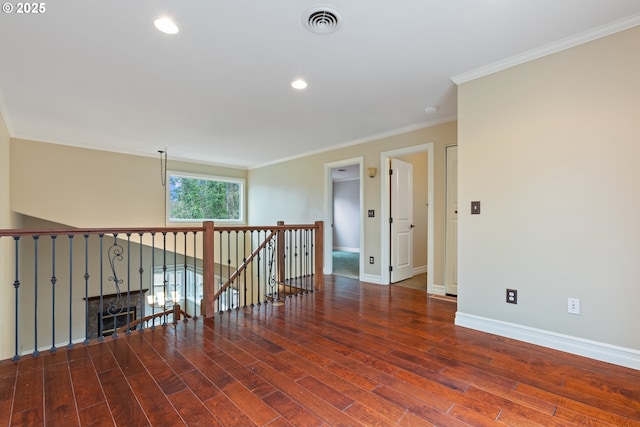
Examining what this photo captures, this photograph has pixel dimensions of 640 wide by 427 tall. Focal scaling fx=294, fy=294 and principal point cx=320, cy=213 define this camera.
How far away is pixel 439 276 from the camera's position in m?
4.00

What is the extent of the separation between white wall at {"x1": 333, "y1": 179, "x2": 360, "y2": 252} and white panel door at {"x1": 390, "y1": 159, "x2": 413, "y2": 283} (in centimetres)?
448

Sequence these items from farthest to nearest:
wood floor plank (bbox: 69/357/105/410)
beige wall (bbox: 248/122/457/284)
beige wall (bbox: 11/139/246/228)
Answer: beige wall (bbox: 11/139/246/228) → beige wall (bbox: 248/122/457/284) → wood floor plank (bbox: 69/357/105/410)

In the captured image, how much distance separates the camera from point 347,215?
995 centimetres

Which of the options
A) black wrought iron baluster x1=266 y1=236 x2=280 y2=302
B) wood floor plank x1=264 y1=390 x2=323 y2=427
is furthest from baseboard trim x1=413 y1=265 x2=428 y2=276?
wood floor plank x1=264 y1=390 x2=323 y2=427

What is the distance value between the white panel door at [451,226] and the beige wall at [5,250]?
5673mm

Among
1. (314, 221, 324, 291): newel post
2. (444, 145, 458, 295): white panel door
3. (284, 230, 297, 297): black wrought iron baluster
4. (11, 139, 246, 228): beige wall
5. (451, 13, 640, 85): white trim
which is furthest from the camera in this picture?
(11, 139, 246, 228): beige wall

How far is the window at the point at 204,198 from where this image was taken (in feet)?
20.9

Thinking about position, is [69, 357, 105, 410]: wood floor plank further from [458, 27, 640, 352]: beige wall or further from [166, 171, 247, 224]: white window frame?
[166, 171, 247, 224]: white window frame

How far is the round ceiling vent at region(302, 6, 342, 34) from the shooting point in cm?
190

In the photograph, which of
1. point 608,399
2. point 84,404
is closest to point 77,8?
point 84,404

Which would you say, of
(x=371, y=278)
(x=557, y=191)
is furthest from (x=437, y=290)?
(x=557, y=191)

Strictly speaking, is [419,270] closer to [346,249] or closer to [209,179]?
[346,249]

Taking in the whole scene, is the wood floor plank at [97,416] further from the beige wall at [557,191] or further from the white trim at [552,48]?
the white trim at [552,48]

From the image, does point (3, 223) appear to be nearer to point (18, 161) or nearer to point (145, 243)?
point (18, 161)
